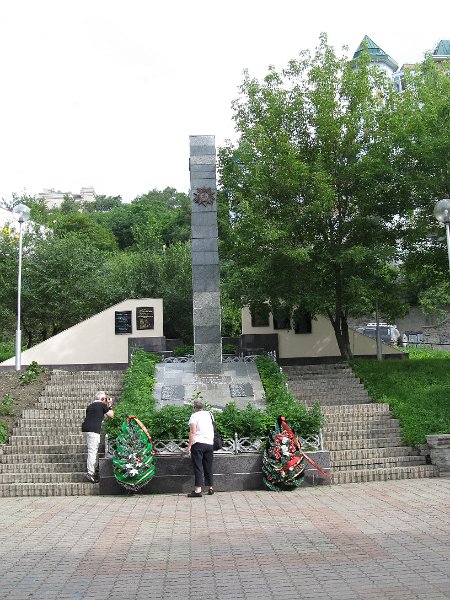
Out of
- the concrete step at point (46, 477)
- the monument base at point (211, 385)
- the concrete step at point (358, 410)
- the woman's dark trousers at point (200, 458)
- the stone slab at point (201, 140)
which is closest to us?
the woman's dark trousers at point (200, 458)

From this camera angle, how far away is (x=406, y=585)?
194 inches

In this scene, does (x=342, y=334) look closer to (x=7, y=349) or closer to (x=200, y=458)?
(x=200, y=458)

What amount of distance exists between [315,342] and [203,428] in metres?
12.3

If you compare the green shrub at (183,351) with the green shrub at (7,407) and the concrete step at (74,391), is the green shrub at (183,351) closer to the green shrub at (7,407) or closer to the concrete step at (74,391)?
the concrete step at (74,391)

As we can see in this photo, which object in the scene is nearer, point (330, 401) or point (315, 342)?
point (330, 401)

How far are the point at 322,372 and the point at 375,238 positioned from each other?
3.93 meters

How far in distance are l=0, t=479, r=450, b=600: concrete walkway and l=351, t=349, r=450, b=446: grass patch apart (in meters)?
2.91

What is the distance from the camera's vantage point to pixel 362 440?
1212cm

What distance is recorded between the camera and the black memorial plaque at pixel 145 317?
2122cm

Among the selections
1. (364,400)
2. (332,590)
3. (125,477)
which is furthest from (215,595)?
(364,400)

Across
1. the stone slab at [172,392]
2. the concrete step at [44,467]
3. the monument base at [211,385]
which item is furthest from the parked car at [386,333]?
the concrete step at [44,467]

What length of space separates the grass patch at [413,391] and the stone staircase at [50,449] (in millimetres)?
5816

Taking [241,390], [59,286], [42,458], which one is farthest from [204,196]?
[59,286]

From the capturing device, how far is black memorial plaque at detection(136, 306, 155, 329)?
21219mm
